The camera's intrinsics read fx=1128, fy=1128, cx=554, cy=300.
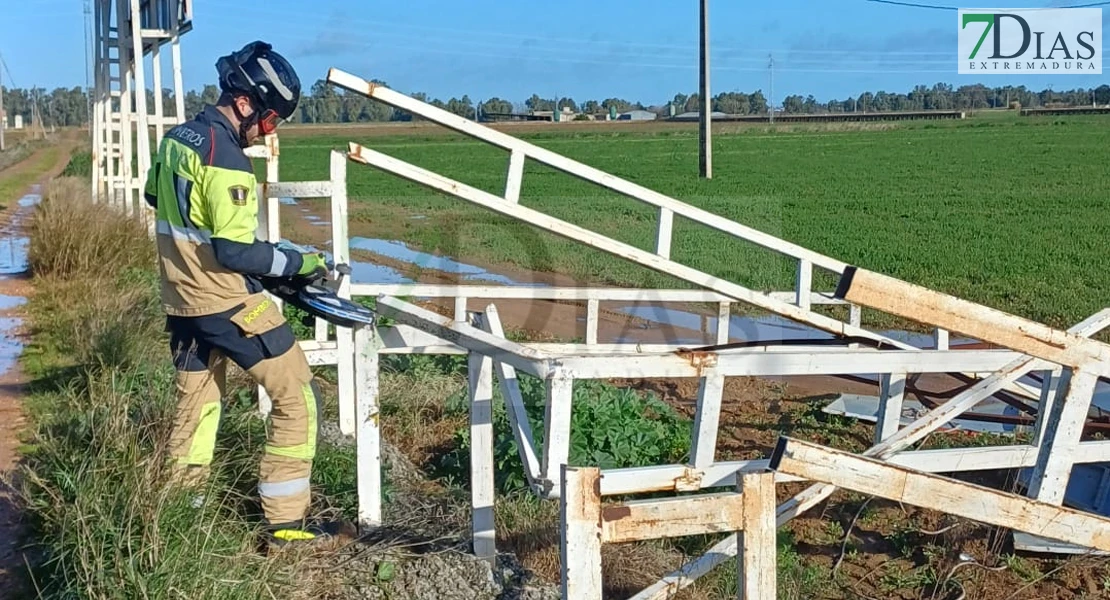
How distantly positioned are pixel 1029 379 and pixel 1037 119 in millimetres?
73296

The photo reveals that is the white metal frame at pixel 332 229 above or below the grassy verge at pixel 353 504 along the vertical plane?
above

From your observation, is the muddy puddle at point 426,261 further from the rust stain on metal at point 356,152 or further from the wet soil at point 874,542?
the rust stain on metal at point 356,152

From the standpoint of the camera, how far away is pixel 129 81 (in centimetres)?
1670

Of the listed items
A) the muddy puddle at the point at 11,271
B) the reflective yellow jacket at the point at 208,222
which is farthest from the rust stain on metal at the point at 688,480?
the muddy puddle at the point at 11,271

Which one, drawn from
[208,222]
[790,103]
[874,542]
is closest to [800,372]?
[874,542]

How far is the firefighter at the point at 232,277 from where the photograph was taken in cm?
398

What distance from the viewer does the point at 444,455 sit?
5969 millimetres

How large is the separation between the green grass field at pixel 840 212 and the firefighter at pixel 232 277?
1381 millimetres

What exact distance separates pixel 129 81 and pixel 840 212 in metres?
13.4

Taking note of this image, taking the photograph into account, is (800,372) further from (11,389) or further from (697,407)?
(11,389)

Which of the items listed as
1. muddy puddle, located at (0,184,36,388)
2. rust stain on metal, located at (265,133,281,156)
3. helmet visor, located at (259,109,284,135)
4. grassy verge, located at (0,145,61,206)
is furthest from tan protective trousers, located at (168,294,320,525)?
grassy verge, located at (0,145,61,206)

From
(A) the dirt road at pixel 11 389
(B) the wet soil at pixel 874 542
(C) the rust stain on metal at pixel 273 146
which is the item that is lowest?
(B) the wet soil at pixel 874 542

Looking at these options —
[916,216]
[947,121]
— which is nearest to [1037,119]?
[947,121]

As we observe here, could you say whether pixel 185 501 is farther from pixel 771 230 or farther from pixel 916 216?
pixel 916 216
